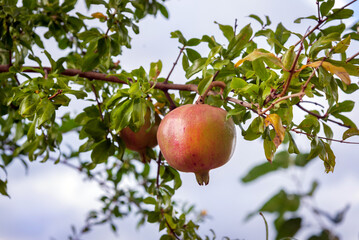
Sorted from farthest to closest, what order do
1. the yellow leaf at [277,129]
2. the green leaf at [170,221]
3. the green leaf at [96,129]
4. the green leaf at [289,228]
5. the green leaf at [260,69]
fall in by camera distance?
the green leaf at [170,221]
the green leaf at [96,129]
the green leaf at [260,69]
the yellow leaf at [277,129]
the green leaf at [289,228]

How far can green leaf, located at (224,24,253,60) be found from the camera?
79 cm

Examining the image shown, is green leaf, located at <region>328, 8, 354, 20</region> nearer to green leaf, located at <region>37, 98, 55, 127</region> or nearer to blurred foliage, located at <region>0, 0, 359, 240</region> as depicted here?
blurred foliage, located at <region>0, 0, 359, 240</region>

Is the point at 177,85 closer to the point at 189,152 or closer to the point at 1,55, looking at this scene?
the point at 189,152

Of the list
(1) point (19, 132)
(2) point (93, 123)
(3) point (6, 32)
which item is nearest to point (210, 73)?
(2) point (93, 123)

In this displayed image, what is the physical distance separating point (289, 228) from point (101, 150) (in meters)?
0.74

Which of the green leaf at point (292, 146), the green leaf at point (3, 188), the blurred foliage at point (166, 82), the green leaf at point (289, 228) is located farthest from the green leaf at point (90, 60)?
the green leaf at point (289, 228)

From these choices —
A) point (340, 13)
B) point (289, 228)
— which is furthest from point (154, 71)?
point (289, 228)

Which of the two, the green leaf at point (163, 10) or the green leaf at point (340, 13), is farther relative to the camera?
the green leaf at point (163, 10)

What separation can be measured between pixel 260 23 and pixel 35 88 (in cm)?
53

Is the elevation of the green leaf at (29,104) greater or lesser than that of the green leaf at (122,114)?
greater

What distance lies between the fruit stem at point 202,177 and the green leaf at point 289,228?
1.59 feet

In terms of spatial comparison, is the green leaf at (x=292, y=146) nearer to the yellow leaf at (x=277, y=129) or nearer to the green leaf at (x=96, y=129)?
the yellow leaf at (x=277, y=129)

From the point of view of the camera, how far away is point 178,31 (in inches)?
37.8

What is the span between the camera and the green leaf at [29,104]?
0.83m
